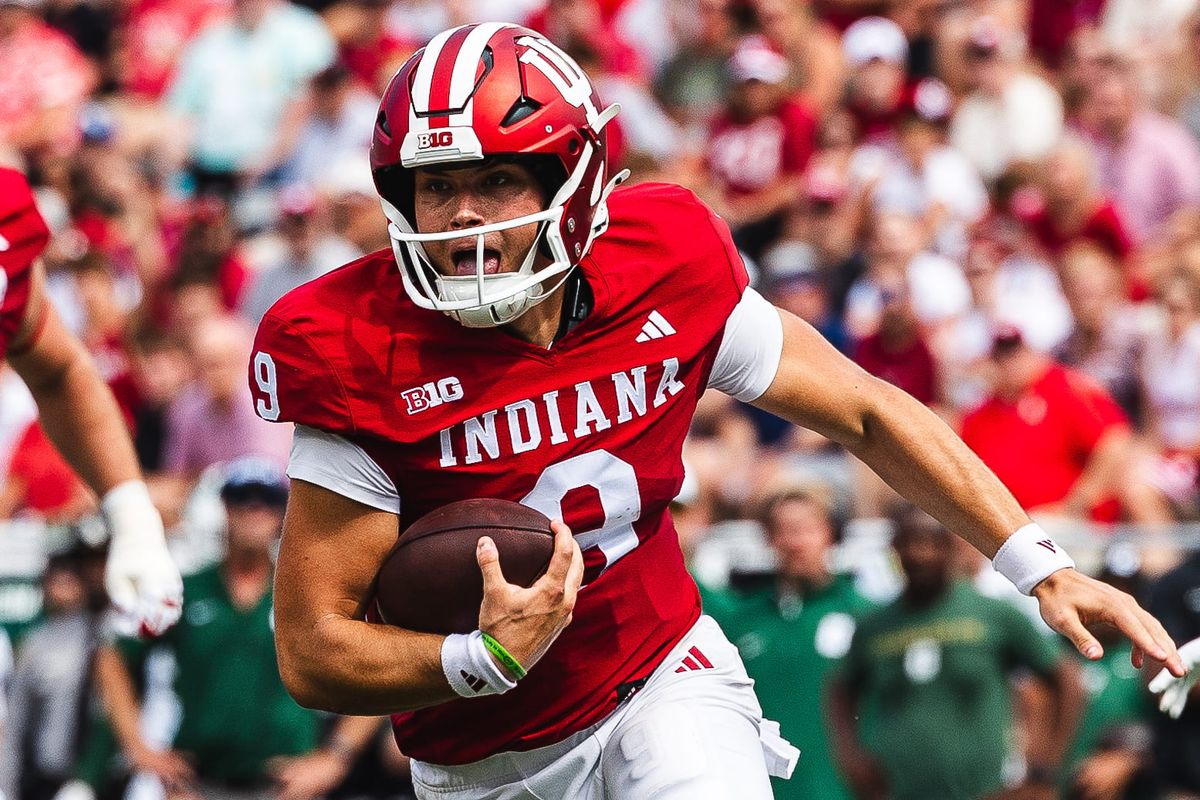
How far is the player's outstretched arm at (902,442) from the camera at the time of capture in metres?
3.79

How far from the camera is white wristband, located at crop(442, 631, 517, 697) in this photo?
3.28 meters

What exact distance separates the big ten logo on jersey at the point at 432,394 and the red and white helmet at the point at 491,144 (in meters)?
0.12

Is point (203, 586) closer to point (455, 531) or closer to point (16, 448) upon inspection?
point (16, 448)

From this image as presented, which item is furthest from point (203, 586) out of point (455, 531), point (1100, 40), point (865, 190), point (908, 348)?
point (1100, 40)

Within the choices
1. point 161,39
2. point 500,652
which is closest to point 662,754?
point 500,652

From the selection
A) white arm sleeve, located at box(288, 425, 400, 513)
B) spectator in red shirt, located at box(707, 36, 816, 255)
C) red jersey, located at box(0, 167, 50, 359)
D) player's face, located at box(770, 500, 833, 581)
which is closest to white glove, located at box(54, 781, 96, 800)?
player's face, located at box(770, 500, 833, 581)

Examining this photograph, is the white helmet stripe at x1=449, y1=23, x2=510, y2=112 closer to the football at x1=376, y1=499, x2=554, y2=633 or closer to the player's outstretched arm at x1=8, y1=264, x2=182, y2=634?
the football at x1=376, y1=499, x2=554, y2=633

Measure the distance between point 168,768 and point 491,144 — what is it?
4.11m

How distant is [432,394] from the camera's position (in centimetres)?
350

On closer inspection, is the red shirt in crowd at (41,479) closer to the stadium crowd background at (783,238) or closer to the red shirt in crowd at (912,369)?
the stadium crowd background at (783,238)

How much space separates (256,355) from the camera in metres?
3.50

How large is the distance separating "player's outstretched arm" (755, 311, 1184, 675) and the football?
72cm

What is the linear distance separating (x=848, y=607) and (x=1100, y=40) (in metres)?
3.60

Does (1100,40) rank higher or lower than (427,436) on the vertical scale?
lower
